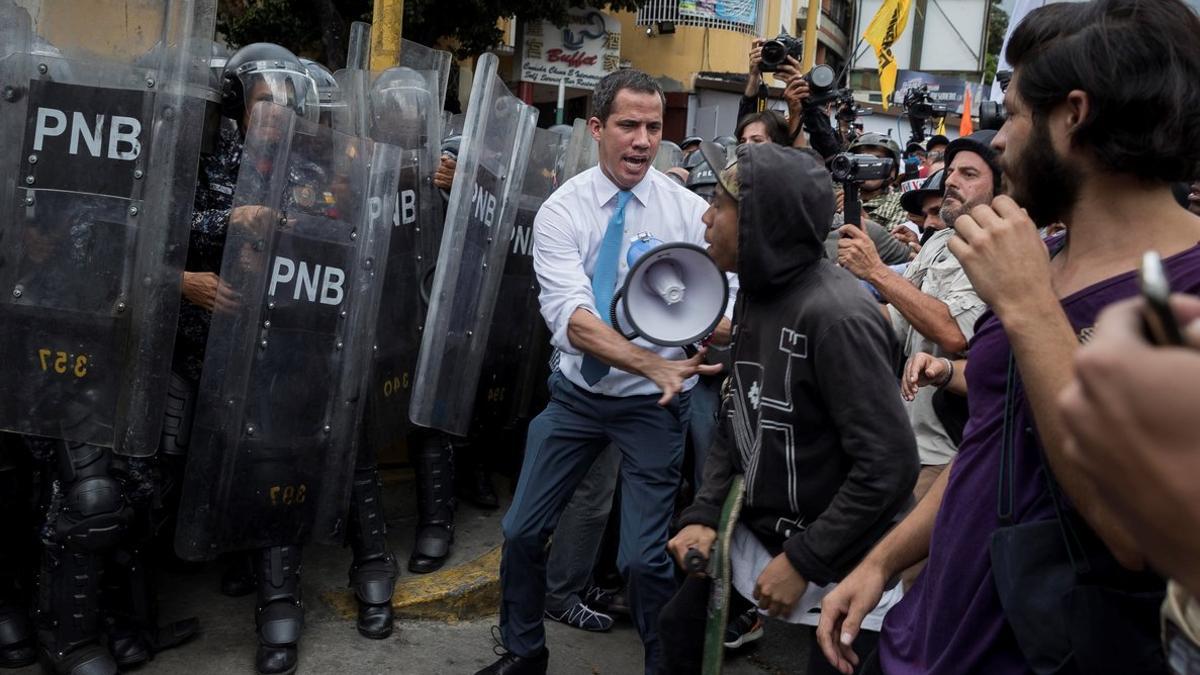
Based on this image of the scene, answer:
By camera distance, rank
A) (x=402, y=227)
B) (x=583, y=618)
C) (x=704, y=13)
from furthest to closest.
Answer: (x=704, y=13) → (x=583, y=618) → (x=402, y=227)

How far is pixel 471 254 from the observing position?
14.1ft

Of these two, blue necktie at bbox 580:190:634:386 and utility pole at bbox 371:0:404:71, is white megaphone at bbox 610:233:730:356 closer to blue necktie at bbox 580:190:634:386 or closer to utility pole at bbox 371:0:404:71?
blue necktie at bbox 580:190:634:386

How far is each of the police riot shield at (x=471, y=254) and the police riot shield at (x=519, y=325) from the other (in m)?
0.27

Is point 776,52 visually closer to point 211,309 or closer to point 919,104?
point 919,104

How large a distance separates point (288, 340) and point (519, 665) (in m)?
1.34

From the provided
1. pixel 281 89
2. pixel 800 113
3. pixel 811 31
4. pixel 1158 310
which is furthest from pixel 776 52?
pixel 811 31

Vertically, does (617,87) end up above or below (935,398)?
above

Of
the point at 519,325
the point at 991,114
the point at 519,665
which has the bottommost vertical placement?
the point at 519,665

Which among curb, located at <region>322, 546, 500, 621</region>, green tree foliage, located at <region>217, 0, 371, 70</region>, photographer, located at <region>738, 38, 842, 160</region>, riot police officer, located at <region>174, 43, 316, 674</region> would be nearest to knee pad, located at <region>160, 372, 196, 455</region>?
riot police officer, located at <region>174, 43, 316, 674</region>

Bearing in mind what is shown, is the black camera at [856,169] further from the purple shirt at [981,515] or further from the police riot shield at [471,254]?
the purple shirt at [981,515]

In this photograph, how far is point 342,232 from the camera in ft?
12.2

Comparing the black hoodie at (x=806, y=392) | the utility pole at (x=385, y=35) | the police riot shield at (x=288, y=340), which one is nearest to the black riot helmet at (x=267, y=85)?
the police riot shield at (x=288, y=340)

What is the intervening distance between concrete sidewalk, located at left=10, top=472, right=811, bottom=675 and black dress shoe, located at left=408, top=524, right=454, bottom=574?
53 mm

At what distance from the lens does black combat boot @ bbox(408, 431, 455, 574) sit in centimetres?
461
